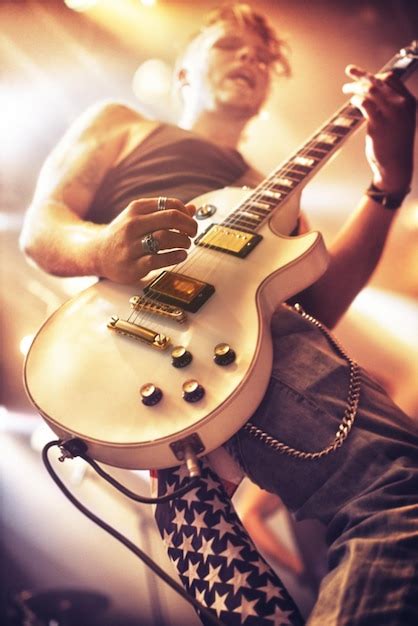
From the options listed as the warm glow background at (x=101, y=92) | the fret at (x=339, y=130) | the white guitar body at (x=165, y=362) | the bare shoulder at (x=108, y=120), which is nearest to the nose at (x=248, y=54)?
the warm glow background at (x=101, y=92)

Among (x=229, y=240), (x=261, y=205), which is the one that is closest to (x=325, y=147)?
(x=261, y=205)

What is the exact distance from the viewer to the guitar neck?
0.98 m

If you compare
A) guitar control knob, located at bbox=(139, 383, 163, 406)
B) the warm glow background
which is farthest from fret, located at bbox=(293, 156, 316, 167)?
guitar control knob, located at bbox=(139, 383, 163, 406)

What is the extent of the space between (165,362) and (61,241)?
0.49 metres

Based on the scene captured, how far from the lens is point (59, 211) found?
3.68 ft

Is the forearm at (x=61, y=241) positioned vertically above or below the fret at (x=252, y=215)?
below

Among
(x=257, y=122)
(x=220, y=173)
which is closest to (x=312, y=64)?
(x=257, y=122)

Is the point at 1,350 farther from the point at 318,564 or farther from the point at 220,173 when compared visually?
the point at 318,564

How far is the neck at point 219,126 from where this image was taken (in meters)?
1.52

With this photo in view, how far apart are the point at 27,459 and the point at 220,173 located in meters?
1.27

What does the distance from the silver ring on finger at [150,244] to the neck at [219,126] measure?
85 cm

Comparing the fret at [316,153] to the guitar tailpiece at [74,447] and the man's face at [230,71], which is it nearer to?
the man's face at [230,71]

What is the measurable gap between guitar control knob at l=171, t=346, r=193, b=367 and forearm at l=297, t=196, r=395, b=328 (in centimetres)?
54

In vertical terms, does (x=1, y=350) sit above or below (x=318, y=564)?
above
